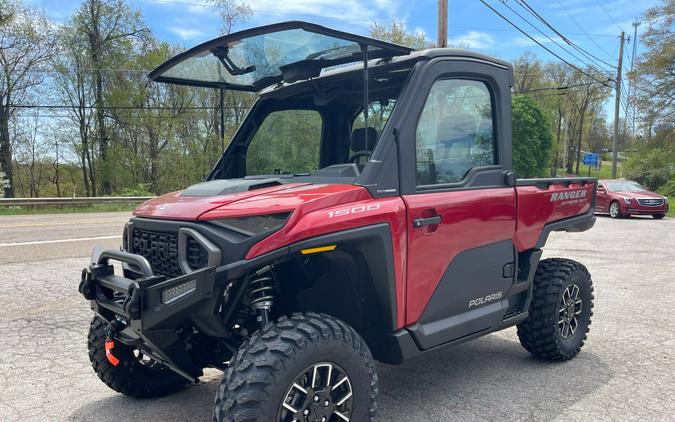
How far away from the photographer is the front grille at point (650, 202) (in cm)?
1928

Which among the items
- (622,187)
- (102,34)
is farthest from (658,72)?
(102,34)

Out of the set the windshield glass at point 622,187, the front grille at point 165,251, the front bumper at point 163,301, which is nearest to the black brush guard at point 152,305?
the front bumper at point 163,301

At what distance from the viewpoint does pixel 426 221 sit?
311 cm

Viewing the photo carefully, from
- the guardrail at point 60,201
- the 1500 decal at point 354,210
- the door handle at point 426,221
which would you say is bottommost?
the guardrail at point 60,201

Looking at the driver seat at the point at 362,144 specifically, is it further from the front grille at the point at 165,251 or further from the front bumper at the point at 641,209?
the front bumper at the point at 641,209

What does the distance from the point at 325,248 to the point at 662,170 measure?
1586 inches

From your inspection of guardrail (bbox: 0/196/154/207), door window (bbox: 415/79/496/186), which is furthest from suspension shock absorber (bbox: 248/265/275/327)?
guardrail (bbox: 0/196/154/207)

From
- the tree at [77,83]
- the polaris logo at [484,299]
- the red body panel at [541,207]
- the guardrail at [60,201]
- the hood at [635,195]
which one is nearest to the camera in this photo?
A: the polaris logo at [484,299]

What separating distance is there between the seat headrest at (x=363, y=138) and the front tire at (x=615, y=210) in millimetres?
18866

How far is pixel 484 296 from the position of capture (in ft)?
11.9

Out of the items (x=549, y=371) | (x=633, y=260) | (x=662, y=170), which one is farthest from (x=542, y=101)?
(x=549, y=371)

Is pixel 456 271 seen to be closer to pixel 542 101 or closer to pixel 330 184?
pixel 330 184

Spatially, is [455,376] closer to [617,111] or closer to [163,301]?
[163,301]

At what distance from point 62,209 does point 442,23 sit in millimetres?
16946
